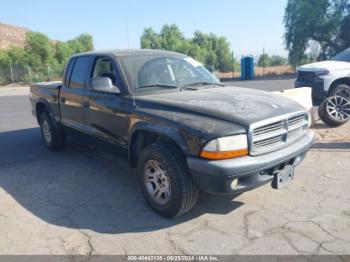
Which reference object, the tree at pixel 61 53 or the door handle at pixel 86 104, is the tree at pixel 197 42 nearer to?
the tree at pixel 61 53

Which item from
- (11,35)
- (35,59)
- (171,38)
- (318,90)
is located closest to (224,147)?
(318,90)

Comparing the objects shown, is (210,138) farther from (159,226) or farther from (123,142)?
(123,142)

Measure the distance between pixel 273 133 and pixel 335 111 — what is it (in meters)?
4.62

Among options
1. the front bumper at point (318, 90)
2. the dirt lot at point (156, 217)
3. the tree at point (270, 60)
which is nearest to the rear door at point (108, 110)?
the dirt lot at point (156, 217)

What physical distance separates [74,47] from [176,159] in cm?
4146

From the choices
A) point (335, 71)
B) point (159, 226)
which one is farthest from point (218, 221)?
point (335, 71)

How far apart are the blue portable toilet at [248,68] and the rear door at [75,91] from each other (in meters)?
21.3

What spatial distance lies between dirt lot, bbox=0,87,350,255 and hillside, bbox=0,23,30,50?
7442 centimetres

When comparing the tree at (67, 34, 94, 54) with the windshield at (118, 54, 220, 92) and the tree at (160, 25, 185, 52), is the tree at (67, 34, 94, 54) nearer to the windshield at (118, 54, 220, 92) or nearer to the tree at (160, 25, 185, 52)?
the tree at (160, 25, 185, 52)

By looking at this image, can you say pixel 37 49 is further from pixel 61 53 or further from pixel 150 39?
pixel 150 39

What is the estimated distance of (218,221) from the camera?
3.69 meters

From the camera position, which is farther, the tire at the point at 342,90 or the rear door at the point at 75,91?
the tire at the point at 342,90

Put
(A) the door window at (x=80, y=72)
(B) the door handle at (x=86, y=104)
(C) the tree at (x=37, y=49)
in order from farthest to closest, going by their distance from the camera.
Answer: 1. (C) the tree at (x=37, y=49)
2. (A) the door window at (x=80, y=72)
3. (B) the door handle at (x=86, y=104)

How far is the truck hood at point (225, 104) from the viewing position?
3479 mm
